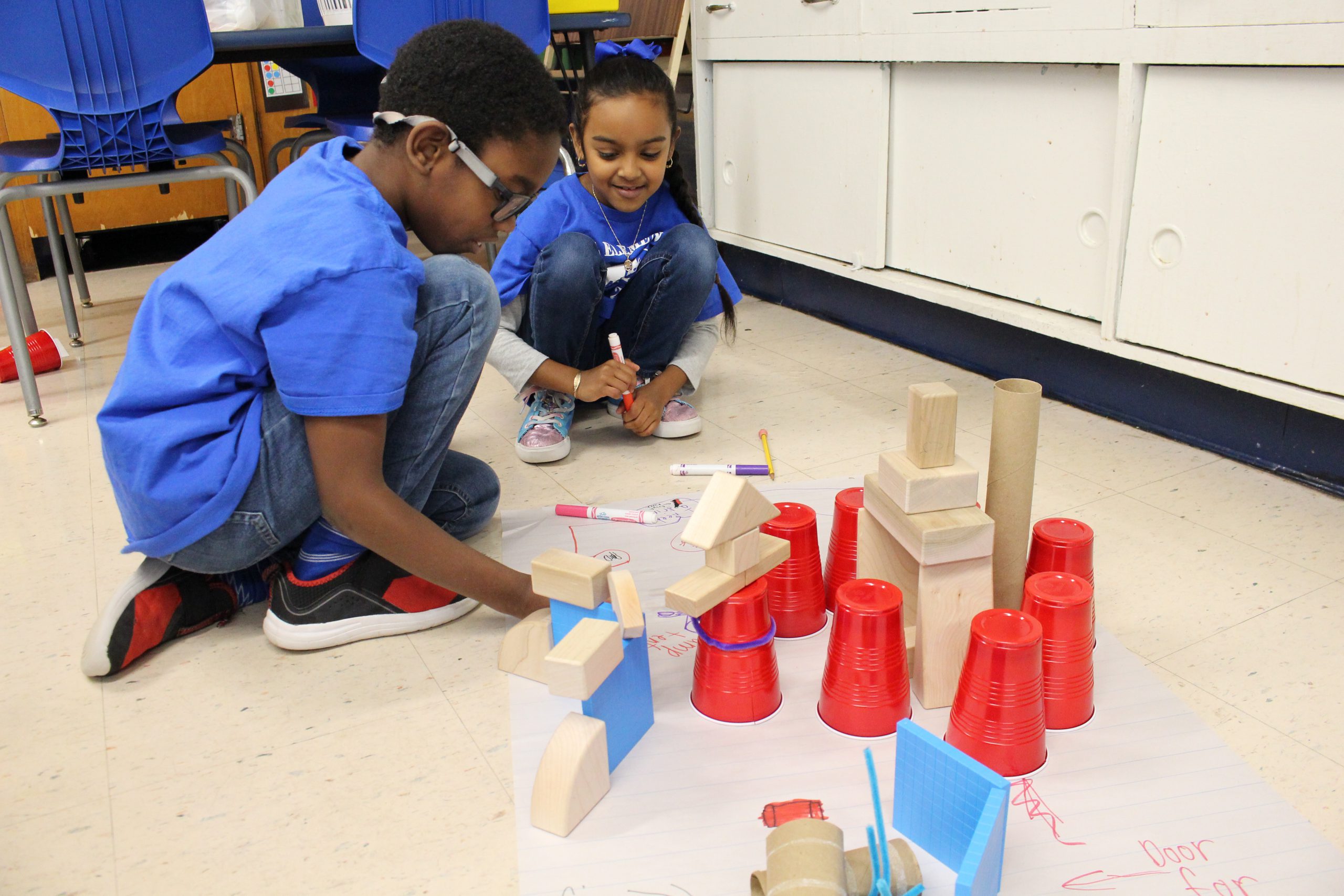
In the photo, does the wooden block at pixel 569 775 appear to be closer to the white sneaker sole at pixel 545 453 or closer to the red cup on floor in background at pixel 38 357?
the white sneaker sole at pixel 545 453

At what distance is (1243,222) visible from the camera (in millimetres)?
1415

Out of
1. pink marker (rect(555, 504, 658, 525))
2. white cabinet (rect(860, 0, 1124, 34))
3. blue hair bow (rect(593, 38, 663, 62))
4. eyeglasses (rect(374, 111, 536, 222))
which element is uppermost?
white cabinet (rect(860, 0, 1124, 34))

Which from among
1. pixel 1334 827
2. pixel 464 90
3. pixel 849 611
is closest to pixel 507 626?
pixel 849 611

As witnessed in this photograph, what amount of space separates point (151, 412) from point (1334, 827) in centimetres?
117

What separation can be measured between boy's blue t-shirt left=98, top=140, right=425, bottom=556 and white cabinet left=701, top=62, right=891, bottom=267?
1244mm

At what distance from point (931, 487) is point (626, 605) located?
302 millimetres

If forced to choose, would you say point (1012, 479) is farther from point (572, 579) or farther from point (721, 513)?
point (572, 579)

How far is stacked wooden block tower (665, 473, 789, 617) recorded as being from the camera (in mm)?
896

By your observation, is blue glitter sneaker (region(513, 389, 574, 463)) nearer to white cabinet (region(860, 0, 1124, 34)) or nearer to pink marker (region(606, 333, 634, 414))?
pink marker (region(606, 333, 634, 414))

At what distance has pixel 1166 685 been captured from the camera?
103 centimetres

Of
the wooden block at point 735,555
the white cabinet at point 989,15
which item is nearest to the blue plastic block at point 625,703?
the wooden block at point 735,555

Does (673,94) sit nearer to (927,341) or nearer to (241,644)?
(927,341)

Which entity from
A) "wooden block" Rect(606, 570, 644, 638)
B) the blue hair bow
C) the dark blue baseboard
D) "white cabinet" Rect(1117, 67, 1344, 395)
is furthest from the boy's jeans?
the dark blue baseboard

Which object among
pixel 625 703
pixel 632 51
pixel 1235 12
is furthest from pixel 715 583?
pixel 632 51
